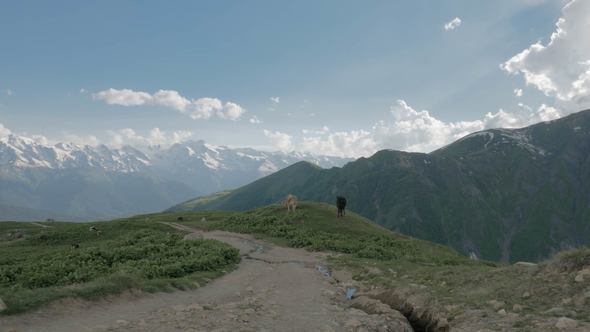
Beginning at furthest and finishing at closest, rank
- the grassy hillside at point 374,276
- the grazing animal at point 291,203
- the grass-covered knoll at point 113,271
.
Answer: the grazing animal at point 291,203
the grass-covered knoll at point 113,271
the grassy hillside at point 374,276

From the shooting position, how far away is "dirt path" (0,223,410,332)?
14062mm

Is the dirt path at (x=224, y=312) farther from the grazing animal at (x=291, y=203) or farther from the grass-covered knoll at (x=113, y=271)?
the grazing animal at (x=291, y=203)

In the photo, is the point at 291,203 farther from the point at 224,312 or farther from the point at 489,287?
the point at 224,312

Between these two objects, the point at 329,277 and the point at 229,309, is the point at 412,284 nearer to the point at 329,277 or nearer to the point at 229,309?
the point at 329,277

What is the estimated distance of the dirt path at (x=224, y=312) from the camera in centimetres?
1406

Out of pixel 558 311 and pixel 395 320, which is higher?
pixel 558 311

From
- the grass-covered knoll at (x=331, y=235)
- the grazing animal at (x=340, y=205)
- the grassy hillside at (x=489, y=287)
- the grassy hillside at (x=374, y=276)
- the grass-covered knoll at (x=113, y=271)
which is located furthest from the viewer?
the grazing animal at (x=340, y=205)

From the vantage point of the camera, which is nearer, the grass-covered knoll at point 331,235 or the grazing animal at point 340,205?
the grass-covered knoll at point 331,235

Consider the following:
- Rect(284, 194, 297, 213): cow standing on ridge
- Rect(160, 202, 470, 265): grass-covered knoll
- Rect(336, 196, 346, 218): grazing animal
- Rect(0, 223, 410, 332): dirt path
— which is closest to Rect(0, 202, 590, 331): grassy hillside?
Rect(160, 202, 470, 265): grass-covered knoll

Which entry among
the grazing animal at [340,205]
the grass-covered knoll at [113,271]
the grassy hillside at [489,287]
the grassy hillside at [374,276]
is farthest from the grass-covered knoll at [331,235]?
the grass-covered knoll at [113,271]

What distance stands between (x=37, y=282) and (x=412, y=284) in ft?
69.4

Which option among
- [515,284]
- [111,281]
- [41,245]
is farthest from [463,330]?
[41,245]

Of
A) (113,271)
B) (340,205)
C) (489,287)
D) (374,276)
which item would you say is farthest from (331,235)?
(489,287)

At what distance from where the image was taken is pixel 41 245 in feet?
187
